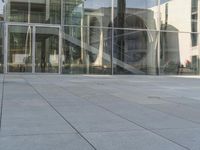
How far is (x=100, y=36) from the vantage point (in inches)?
1101

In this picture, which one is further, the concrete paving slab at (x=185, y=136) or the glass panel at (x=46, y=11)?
the glass panel at (x=46, y=11)

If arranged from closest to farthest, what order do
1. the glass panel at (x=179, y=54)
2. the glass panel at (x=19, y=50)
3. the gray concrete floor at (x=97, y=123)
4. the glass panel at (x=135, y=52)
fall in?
the gray concrete floor at (x=97, y=123) → the glass panel at (x=19, y=50) → the glass panel at (x=135, y=52) → the glass panel at (x=179, y=54)

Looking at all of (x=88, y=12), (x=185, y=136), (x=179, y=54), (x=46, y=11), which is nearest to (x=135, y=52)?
(x=179, y=54)

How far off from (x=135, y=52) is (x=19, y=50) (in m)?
7.72

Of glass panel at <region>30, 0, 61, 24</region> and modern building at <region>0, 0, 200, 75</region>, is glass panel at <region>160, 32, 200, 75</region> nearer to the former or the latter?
modern building at <region>0, 0, 200, 75</region>

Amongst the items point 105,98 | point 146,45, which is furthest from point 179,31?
point 105,98

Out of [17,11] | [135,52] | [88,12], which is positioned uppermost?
[88,12]

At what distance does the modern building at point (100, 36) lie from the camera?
26.0m

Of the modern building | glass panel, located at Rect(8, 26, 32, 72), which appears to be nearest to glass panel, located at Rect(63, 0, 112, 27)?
the modern building

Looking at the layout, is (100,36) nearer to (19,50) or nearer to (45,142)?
(19,50)

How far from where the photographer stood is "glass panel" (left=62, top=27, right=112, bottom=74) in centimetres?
2692

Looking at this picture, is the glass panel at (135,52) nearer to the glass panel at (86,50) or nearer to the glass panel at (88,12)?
the glass panel at (86,50)

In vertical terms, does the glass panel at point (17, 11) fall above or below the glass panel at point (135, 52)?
above

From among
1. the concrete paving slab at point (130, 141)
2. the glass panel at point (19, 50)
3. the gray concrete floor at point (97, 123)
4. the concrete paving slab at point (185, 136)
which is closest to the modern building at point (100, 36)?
the glass panel at point (19, 50)
